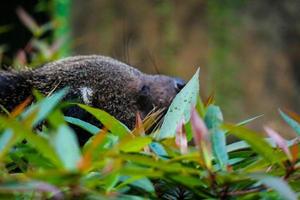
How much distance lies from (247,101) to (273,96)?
A: 8.2 inches

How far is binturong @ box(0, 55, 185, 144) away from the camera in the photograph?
246cm

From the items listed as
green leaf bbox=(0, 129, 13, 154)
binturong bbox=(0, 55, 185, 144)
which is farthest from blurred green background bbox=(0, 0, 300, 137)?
green leaf bbox=(0, 129, 13, 154)

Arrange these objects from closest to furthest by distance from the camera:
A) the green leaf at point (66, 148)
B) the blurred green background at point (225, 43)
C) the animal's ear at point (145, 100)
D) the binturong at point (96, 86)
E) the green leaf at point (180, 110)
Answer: the green leaf at point (66, 148) < the green leaf at point (180, 110) < the binturong at point (96, 86) < the animal's ear at point (145, 100) < the blurred green background at point (225, 43)

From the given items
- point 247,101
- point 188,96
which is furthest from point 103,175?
point 247,101

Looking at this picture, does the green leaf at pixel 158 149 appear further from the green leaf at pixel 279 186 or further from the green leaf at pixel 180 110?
the green leaf at pixel 279 186

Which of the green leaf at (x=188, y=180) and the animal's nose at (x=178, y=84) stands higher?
the animal's nose at (x=178, y=84)

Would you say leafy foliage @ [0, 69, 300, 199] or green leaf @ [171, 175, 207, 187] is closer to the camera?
leafy foliage @ [0, 69, 300, 199]

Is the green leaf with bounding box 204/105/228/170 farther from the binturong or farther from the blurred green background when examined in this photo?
the blurred green background

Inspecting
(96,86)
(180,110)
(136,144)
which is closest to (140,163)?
(136,144)

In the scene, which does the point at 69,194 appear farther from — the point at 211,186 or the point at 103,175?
the point at 211,186

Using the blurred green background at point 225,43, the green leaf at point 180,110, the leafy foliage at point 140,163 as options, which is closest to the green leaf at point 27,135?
the leafy foliage at point 140,163

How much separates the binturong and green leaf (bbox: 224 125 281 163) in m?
1.06

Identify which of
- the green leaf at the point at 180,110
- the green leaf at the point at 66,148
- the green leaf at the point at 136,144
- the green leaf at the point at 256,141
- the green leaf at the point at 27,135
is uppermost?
the green leaf at the point at 180,110

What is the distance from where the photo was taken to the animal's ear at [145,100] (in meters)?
2.66
